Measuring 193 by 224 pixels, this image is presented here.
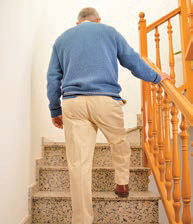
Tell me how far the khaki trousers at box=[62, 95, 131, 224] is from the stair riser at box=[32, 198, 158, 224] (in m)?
0.34

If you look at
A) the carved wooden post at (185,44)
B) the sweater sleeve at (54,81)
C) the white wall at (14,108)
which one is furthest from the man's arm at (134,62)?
the carved wooden post at (185,44)

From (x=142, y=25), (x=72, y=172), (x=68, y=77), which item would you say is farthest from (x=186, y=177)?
(x=142, y=25)

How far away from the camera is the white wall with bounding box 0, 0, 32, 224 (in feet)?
4.55

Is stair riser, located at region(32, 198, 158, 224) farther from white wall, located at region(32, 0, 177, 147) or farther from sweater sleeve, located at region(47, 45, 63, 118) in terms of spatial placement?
white wall, located at region(32, 0, 177, 147)

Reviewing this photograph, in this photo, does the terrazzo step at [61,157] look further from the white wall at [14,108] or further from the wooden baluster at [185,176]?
the wooden baluster at [185,176]

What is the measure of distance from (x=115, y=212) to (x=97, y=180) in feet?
1.07

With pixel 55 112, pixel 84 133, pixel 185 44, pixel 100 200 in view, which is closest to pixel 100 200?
pixel 100 200

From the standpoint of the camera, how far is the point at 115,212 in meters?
1.76

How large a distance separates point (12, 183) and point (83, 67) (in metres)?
0.78

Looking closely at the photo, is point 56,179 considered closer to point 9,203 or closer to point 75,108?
point 9,203

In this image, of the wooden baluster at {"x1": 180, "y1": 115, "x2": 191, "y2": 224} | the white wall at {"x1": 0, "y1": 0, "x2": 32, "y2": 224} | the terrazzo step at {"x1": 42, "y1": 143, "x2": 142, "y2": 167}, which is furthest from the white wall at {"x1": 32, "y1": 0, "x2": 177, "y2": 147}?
the wooden baluster at {"x1": 180, "y1": 115, "x2": 191, "y2": 224}

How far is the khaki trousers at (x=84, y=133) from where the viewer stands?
142 cm

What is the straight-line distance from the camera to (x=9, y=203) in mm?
1463

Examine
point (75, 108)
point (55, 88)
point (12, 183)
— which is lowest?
point (12, 183)
